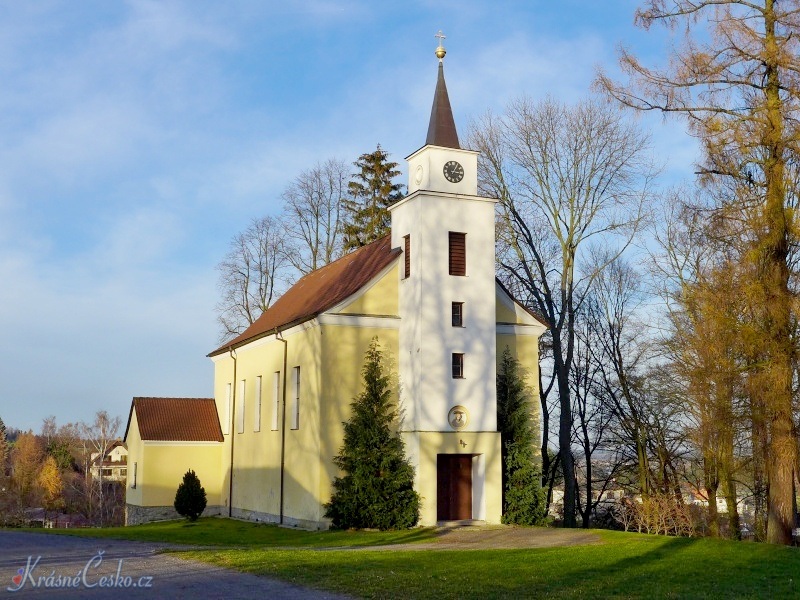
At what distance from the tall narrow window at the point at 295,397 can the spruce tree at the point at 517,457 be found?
6.40m

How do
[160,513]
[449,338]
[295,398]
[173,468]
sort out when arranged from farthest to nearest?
1. [173,468]
2. [160,513]
3. [295,398]
4. [449,338]

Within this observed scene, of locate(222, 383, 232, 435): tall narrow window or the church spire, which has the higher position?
the church spire

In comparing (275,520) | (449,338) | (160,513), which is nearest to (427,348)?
(449,338)

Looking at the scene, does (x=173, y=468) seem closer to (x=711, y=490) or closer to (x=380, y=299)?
(x=380, y=299)

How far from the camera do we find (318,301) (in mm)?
29438

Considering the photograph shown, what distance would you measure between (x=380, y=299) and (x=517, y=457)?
6.35 m

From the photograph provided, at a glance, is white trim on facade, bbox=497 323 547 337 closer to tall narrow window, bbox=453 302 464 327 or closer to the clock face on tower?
tall narrow window, bbox=453 302 464 327

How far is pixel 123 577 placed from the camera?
44.9 feet

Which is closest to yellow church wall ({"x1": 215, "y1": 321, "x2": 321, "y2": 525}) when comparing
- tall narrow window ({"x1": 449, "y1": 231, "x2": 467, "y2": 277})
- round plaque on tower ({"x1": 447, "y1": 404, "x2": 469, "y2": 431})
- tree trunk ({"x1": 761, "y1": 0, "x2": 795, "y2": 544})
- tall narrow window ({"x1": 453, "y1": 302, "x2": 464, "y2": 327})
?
round plaque on tower ({"x1": 447, "y1": 404, "x2": 469, "y2": 431})

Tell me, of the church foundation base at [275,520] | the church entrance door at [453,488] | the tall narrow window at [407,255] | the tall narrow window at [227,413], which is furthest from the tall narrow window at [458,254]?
the tall narrow window at [227,413]

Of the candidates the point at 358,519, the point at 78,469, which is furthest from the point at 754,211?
the point at 78,469

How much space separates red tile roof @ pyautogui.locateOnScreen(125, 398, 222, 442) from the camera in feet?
117

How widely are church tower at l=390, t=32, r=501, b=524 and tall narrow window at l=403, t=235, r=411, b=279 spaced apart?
0.03m

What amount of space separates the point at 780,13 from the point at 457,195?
33.7 feet
